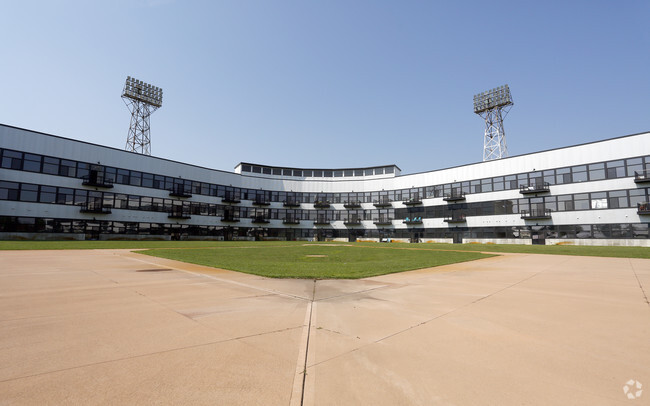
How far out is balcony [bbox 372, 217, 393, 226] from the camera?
6131cm

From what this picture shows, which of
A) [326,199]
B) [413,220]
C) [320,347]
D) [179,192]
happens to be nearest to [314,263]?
[320,347]

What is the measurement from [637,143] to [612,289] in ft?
144

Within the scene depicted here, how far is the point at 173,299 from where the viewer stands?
19.3ft

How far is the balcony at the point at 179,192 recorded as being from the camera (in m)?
50.4

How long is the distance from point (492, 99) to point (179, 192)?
208ft

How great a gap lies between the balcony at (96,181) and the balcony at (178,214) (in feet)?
32.5

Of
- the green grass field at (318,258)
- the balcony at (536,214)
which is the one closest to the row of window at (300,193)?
the balcony at (536,214)

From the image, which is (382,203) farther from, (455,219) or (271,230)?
(271,230)

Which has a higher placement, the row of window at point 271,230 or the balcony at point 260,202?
the balcony at point 260,202

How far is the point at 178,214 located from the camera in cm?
5084

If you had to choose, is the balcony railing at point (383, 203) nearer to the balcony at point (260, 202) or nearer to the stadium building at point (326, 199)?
the stadium building at point (326, 199)

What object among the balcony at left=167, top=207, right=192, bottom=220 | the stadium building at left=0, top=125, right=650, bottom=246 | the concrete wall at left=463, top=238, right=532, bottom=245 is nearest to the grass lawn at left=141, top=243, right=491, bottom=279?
the concrete wall at left=463, top=238, right=532, bottom=245

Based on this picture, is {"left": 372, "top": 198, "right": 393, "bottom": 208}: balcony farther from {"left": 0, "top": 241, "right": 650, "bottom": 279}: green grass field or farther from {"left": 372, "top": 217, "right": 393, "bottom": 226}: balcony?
{"left": 0, "top": 241, "right": 650, "bottom": 279}: green grass field

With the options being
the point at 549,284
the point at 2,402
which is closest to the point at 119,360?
the point at 2,402
